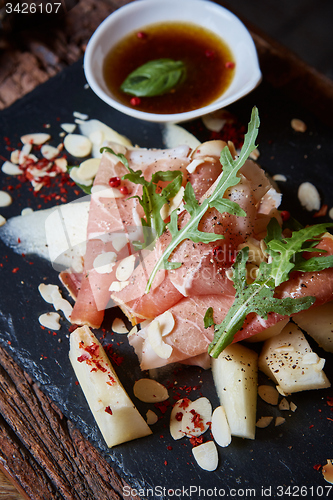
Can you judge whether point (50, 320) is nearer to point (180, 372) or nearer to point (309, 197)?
point (180, 372)

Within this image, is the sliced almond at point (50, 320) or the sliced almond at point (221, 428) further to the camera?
the sliced almond at point (50, 320)

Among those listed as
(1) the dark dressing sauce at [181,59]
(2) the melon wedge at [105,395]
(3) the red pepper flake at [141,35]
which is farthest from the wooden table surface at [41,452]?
(3) the red pepper flake at [141,35]

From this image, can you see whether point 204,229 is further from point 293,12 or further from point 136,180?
point 293,12

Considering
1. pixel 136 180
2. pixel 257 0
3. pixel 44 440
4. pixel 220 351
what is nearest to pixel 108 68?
pixel 136 180

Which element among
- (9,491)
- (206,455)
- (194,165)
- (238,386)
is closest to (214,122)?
(194,165)

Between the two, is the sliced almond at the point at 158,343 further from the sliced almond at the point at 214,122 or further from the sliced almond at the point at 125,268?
the sliced almond at the point at 214,122

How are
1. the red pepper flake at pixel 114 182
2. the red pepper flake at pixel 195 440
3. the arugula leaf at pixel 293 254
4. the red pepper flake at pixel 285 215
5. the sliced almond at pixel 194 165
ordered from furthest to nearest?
the red pepper flake at pixel 285 215, the red pepper flake at pixel 114 182, the sliced almond at pixel 194 165, the red pepper flake at pixel 195 440, the arugula leaf at pixel 293 254
